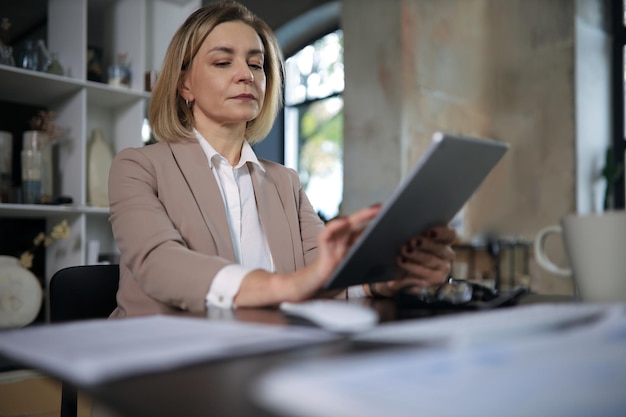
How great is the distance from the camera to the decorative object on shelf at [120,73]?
2.67 m

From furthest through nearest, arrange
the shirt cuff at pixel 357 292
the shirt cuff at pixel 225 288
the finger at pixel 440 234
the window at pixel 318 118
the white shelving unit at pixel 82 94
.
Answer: the window at pixel 318 118
the white shelving unit at pixel 82 94
the shirt cuff at pixel 357 292
the finger at pixel 440 234
the shirt cuff at pixel 225 288

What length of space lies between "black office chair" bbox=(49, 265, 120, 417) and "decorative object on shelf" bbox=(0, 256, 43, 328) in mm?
1136

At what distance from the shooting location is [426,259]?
2.93ft

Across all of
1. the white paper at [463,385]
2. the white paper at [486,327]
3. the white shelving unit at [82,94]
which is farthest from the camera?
the white shelving unit at [82,94]

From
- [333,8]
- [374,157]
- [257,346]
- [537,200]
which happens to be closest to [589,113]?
[537,200]

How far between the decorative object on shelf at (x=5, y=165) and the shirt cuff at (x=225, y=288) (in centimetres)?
189

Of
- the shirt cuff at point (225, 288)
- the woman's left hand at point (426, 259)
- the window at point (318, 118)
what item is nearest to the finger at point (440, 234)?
the woman's left hand at point (426, 259)

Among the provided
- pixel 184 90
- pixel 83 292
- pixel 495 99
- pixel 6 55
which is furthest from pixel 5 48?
pixel 495 99

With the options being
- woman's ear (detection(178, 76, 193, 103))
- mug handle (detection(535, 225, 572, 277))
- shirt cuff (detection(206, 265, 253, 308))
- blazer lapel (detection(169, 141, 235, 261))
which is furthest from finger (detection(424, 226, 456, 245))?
A: woman's ear (detection(178, 76, 193, 103))

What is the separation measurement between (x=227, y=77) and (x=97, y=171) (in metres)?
1.51

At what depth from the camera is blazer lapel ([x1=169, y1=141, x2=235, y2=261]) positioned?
1110 mm

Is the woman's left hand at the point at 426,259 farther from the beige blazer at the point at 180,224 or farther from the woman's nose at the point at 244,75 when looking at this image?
the woman's nose at the point at 244,75

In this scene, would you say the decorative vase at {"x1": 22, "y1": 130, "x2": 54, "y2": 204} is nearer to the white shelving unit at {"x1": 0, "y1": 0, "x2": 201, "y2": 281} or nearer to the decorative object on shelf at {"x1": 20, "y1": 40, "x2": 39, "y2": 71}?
the white shelving unit at {"x1": 0, "y1": 0, "x2": 201, "y2": 281}

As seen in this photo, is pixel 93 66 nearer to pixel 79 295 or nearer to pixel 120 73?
pixel 120 73
